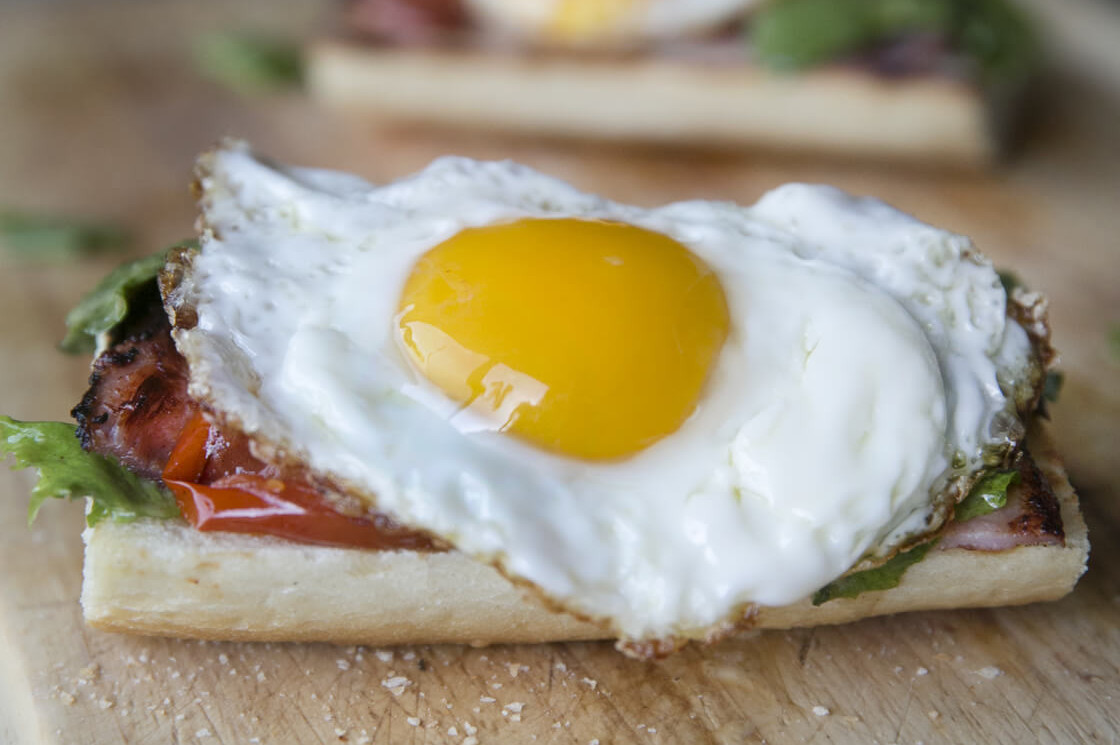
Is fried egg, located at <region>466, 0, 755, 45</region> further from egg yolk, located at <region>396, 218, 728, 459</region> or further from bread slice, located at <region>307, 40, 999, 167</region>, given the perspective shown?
egg yolk, located at <region>396, 218, 728, 459</region>

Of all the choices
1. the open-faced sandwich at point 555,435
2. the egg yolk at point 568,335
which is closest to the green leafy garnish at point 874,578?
the open-faced sandwich at point 555,435

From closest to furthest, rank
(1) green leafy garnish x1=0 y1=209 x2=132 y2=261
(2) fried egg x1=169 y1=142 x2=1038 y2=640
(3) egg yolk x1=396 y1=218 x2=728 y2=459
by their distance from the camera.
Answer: (2) fried egg x1=169 y1=142 x2=1038 y2=640, (3) egg yolk x1=396 y1=218 x2=728 y2=459, (1) green leafy garnish x1=0 y1=209 x2=132 y2=261

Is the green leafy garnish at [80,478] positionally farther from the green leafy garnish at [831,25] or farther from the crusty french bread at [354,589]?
the green leafy garnish at [831,25]

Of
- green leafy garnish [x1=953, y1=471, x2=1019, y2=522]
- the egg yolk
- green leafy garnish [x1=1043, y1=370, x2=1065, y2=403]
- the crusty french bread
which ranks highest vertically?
the egg yolk

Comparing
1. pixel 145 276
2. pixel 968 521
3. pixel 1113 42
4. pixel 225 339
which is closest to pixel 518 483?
pixel 225 339

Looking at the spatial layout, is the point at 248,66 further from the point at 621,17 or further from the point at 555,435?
the point at 555,435

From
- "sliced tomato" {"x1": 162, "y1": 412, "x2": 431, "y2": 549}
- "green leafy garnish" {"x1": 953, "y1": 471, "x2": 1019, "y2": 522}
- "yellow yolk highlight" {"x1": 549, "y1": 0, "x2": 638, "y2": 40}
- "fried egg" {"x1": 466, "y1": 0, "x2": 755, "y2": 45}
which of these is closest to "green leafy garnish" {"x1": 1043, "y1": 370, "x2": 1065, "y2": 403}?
"green leafy garnish" {"x1": 953, "y1": 471, "x2": 1019, "y2": 522}
